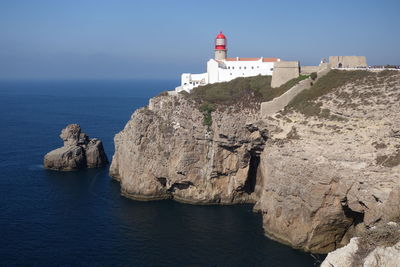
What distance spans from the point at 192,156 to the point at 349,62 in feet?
69.1

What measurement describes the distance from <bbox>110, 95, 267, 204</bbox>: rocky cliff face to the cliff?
111mm

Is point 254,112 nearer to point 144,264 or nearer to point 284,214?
point 284,214

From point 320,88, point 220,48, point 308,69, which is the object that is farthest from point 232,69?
point 320,88

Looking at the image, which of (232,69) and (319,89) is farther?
(232,69)

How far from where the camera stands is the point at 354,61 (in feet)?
162

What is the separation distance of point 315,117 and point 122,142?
83.5 feet

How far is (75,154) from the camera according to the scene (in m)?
60.5

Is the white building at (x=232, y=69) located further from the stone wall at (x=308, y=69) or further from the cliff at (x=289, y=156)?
the stone wall at (x=308, y=69)

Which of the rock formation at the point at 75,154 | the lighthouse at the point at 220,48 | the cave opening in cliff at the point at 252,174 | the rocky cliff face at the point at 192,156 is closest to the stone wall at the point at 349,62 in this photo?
the rocky cliff face at the point at 192,156

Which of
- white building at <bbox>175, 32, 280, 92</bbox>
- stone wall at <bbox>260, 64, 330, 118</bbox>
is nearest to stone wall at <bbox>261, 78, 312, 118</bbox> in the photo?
stone wall at <bbox>260, 64, 330, 118</bbox>

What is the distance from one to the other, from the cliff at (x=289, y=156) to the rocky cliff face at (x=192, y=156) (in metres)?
0.11

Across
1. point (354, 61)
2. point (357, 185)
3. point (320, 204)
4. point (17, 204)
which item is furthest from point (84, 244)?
point (354, 61)

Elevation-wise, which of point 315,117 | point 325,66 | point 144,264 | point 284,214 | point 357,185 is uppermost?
point 325,66

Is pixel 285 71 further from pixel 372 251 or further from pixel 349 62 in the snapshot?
pixel 372 251
